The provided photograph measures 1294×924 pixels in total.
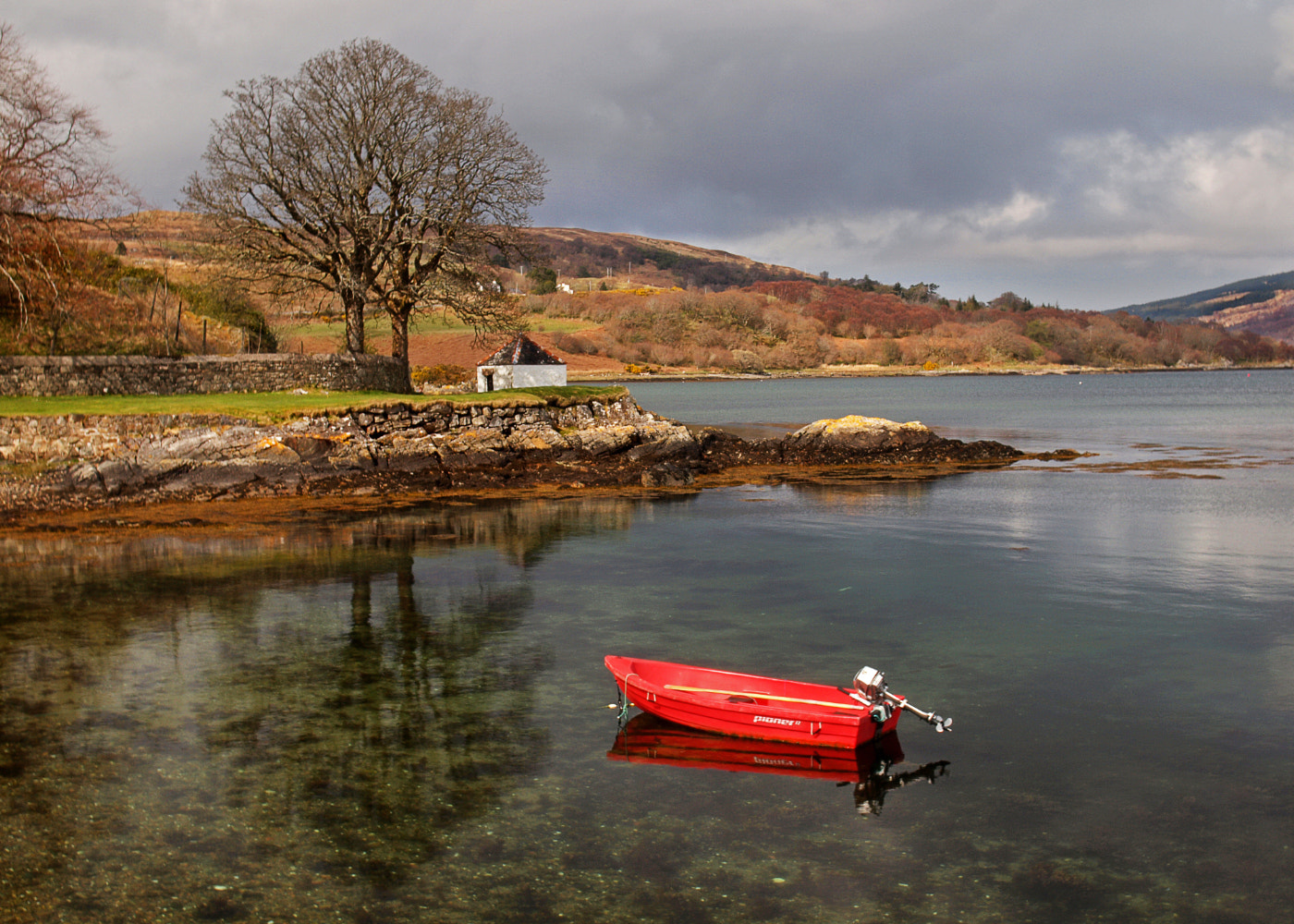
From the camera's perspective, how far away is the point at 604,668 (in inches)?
525

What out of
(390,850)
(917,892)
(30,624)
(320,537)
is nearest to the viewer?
(917,892)

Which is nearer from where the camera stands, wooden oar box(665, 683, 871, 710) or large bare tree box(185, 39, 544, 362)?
wooden oar box(665, 683, 871, 710)

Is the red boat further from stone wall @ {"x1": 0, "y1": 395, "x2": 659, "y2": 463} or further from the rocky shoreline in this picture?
stone wall @ {"x1": 0, "y1": 395, "x2": 659, "y2": 463}

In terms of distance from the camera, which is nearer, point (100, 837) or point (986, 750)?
point (100, 837)

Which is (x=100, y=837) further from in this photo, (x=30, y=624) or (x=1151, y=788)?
(x=1151, y=788)

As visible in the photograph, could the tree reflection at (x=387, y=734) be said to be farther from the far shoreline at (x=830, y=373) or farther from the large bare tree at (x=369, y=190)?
the far shoreline at (x=830, y=373)

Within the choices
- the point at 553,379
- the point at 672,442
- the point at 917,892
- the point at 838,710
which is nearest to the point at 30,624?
the point at 838,710

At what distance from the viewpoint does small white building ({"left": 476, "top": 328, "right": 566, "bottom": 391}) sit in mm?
52406

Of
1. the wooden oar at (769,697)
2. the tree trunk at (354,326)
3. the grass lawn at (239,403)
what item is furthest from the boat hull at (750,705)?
the tree trunk at (354,326)

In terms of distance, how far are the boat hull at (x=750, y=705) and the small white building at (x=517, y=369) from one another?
136 ft

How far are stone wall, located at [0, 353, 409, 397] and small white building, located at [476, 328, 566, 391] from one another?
529 inches

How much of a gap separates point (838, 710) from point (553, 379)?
4444 centimetres

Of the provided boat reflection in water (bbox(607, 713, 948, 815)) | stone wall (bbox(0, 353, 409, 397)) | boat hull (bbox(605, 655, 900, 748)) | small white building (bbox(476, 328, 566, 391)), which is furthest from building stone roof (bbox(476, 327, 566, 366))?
boat reflection in water (bbox(607, 713, 948, 815))

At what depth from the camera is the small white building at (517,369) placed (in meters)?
52.4
